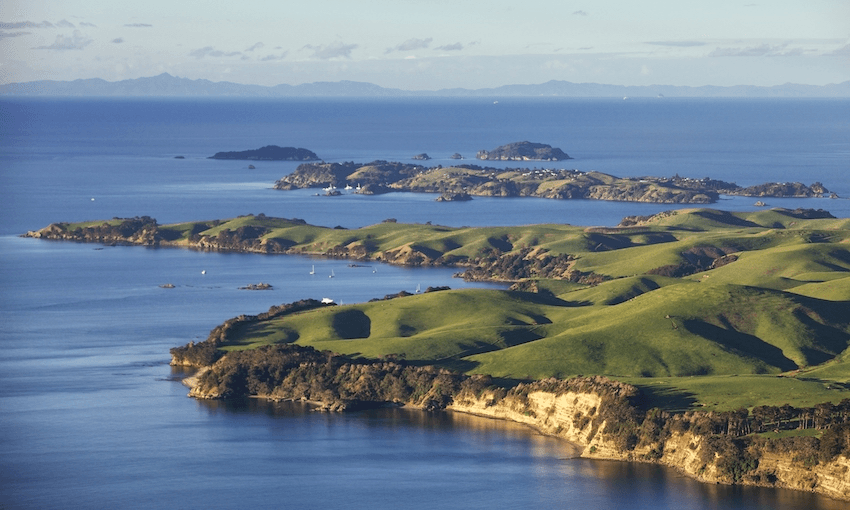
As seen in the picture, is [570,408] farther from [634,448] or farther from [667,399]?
[634,448]

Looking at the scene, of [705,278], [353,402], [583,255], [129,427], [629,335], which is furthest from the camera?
[583,255]

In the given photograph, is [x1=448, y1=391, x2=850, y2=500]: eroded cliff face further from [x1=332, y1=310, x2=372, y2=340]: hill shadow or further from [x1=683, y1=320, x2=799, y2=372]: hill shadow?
[x1=332, y1=310, x2=372, y2=340]: hill shadow

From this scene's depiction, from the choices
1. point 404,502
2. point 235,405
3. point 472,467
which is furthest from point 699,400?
point 235,405

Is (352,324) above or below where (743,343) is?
below

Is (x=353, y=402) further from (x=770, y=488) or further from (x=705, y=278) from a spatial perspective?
(x=705, y=278)

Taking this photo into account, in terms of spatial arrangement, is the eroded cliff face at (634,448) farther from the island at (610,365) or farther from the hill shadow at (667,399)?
the hill shadow at (667,399)

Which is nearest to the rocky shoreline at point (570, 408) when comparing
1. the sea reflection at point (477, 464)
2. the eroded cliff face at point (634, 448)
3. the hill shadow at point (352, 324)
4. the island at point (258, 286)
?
the eroded cliff face at point (634, 448)

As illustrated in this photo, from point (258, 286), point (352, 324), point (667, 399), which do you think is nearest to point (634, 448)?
point (667, 399)

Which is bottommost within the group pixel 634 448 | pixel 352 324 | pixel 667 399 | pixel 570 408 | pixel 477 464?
pixel 477 464
